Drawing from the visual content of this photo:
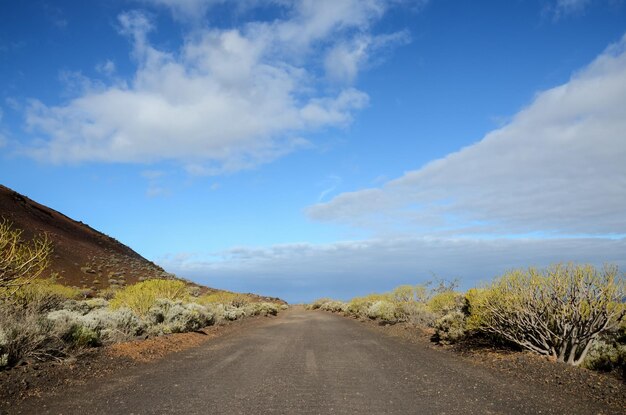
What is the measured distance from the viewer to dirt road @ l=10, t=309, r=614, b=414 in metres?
6.88

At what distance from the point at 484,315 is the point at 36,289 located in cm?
1648

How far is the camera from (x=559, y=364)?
1011cm

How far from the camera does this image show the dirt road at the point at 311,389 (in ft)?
22.6

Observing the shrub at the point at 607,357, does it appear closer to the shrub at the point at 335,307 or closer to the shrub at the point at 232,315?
the shrub at the point at 232,315

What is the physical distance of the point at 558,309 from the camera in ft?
35.5

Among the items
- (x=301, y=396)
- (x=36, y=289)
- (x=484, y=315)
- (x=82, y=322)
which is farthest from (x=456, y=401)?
(x=36, y=289)

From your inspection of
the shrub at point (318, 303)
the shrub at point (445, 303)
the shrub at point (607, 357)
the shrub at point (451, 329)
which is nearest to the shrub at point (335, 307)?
the shrub at point (318, 303)

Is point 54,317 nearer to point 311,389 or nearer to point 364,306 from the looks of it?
point 311,389

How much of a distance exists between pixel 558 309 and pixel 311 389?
7165 millimetres

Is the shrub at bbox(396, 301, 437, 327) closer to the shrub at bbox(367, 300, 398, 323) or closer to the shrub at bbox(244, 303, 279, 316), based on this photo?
the shrub at bbox(367, 300, 398, 323)

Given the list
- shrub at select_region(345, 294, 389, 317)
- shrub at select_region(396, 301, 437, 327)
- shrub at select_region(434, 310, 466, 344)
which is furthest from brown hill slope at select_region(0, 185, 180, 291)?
shrub at select_region(434, 310, 466, 344)

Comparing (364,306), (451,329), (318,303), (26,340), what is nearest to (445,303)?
(451,329)

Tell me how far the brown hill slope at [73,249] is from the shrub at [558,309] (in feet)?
131

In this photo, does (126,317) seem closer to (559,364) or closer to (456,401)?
(456,401)
